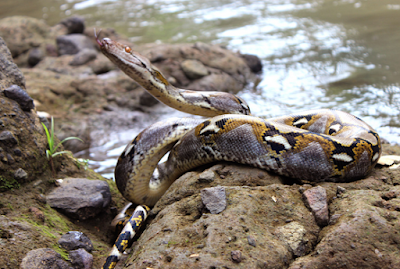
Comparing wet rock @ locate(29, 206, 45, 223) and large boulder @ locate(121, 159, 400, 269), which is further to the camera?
wet rock @ locate(29, 206, 45, 223)

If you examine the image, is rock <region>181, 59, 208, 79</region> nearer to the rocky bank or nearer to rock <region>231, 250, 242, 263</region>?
the rocky bank

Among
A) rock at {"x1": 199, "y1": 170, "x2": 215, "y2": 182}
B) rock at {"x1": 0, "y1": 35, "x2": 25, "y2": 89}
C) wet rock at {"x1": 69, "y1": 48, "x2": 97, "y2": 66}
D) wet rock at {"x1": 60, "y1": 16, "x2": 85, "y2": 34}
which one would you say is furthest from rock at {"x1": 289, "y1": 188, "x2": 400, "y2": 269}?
wet rock at {"x1": 60, "y1": 16, "x2": 85, "y2": 34}

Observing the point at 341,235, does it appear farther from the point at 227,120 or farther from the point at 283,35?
the point at 283,35

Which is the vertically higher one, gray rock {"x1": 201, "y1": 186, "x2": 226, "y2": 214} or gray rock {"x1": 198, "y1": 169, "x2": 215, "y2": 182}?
gray rock {"x1": 201, "y1": 186, "x2": 226, "y2": 214}

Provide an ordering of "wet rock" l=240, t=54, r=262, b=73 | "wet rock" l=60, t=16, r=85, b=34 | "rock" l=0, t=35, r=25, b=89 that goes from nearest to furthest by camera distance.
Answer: "rock" l=0, t=35, r=25, b=89 → "wet rock" l=240, t=54, r=262, b=73 → "wet rock" l=60, t=16, r=85, b=34

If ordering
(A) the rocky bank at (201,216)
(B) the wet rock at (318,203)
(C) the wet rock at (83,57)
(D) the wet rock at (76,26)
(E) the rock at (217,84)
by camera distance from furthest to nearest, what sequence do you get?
(D) the wet rock at (76,26)
(C) the wet rock at (83,57)
(E) the rock at (217,84)
(B) the wet rock at (318,203)
(A) the rocky bank at (201,216)

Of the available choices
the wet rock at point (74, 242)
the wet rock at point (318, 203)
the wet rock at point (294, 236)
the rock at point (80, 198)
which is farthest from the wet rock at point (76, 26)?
the wet rock at point (294, 236)

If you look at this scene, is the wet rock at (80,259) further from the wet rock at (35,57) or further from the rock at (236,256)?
the wet rock at (35,57)
